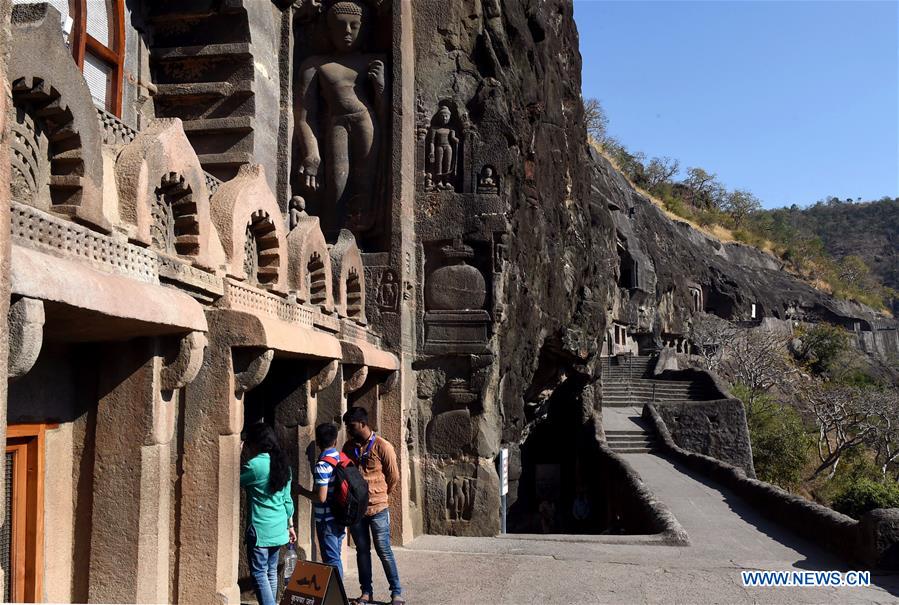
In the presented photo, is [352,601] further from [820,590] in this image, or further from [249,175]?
[820,590]

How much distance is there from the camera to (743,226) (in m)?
85.7

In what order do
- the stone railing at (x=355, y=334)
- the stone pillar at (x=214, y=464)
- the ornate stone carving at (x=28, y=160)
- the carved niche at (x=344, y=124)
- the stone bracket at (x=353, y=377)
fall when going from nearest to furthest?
the ornate stone carving at (x=28, y=160) < the stone pillar at (x=214, y=464) < the stone bracket at (x=353, y=377) < the stone railing at (x=355, y=334) < the carved niche at (x=344, y=124)

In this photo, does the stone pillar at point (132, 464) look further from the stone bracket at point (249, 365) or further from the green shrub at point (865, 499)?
the green shrub at point (865, 499)

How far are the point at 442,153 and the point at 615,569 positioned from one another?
17.3 ft

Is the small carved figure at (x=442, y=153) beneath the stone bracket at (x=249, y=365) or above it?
above

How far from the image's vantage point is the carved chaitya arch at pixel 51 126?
3543 mm

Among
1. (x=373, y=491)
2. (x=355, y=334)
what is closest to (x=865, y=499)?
(x=355, y=334)

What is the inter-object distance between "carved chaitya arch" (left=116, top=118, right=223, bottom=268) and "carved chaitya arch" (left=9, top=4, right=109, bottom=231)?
45 centimetres

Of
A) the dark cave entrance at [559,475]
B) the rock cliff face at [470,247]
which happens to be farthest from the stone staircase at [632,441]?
the rock cliff face at [470,247]

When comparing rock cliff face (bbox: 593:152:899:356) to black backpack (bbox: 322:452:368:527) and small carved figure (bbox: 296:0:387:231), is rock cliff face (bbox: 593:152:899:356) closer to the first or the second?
small carved figure (bbox: 296:0:387:231)

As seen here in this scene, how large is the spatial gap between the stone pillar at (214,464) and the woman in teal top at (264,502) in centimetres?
14

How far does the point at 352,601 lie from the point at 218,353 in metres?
2.28

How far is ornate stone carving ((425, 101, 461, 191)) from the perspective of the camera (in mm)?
10688

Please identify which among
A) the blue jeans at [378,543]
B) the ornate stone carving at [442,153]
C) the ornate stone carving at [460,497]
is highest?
the ornate stone carving at [442,153]
